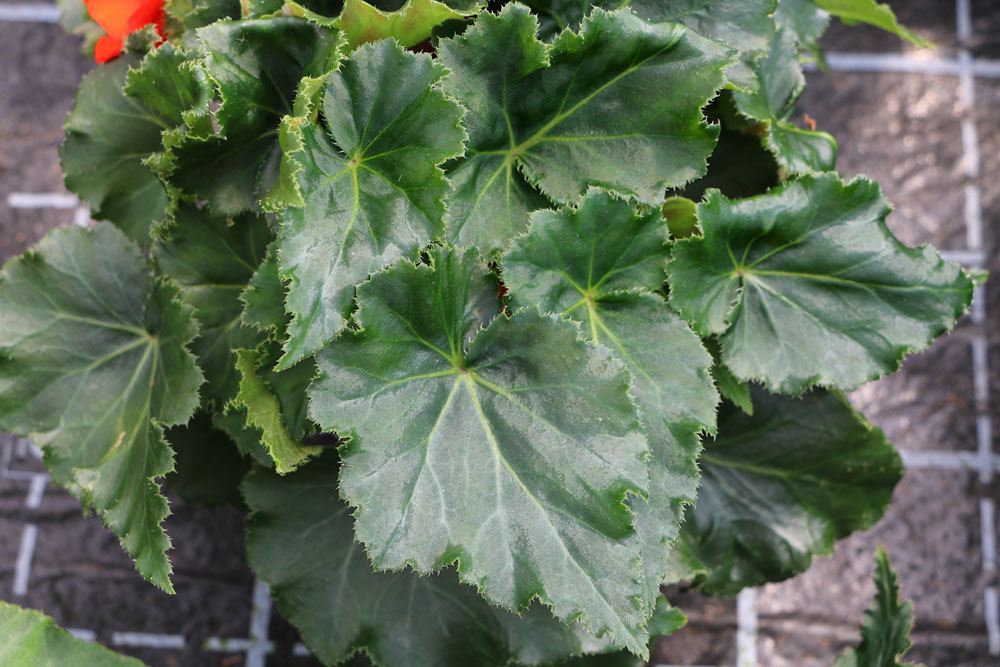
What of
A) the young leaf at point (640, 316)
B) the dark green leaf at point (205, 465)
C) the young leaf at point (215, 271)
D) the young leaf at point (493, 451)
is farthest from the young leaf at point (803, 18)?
the dark green leaf at point (205, 465)

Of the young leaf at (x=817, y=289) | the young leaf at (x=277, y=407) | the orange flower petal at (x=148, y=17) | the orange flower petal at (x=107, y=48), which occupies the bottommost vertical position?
the young leaf at (x=277, y=407)

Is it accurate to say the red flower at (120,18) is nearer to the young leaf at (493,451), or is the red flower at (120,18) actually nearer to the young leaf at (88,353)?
the young leaf at (88,353)

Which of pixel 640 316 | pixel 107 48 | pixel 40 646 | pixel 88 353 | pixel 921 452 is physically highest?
pixel 107 48

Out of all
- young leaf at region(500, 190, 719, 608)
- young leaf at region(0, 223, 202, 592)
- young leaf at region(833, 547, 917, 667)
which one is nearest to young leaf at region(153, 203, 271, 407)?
young leaf at region(0, 223, 202, 592)

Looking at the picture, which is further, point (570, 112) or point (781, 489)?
point (781, 489)

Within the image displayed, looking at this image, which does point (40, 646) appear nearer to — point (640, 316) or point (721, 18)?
point (640, 316)

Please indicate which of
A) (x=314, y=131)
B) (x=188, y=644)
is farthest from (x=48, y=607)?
(x=314, y=131)

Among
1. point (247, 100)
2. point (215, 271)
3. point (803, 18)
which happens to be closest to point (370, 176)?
point (247, 100)
